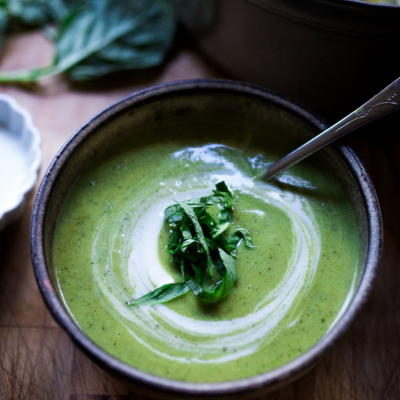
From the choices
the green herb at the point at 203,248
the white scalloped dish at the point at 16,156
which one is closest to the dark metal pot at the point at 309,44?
the green herb at the point at 203,248

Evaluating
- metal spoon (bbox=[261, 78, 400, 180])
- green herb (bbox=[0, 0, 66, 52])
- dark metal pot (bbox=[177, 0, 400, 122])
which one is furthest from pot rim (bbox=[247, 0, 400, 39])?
green herb (bbox=[0, 0, 66, 52])

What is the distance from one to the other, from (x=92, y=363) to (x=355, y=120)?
699 millimetres

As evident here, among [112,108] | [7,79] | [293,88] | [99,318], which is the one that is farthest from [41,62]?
[99,318]

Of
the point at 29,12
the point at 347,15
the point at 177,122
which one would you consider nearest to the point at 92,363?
the point at 177,122

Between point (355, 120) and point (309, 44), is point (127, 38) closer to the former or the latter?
point (309, 44)

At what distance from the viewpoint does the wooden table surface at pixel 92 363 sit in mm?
1091

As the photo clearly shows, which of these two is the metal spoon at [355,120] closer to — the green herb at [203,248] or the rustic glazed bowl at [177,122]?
the rustic glazed bowl at [177,122]

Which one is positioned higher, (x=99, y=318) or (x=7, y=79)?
(x=7, y=79)

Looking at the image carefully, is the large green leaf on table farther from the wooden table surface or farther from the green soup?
the green soup

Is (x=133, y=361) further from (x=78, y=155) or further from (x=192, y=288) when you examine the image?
(x=78, y=155)

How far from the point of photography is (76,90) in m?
1.50

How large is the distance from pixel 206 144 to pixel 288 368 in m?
0.56

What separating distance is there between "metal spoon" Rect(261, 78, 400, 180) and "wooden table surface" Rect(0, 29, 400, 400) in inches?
11.4

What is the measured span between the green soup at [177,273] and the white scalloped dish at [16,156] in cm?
15
